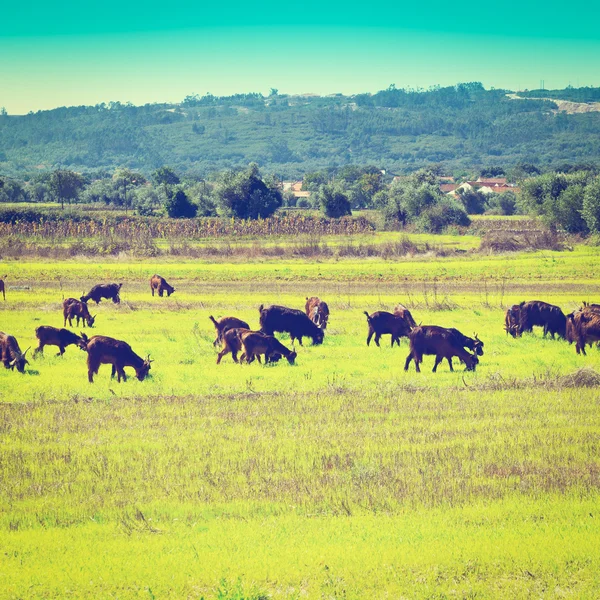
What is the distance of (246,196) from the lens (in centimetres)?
9006

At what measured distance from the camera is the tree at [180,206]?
94.3m

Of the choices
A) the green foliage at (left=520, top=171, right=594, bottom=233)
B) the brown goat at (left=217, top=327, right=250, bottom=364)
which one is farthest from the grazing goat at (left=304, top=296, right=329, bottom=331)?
the green foliage at (left=520, top=171, right=594, bottom=233)

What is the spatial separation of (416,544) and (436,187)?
85.0m

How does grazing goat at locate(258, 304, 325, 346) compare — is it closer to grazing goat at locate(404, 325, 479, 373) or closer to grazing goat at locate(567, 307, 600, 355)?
grazing goat at locate(404, 325, 479, 373)

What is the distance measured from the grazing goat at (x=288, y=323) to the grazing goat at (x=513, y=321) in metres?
6.77

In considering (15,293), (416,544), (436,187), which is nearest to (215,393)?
(416,544)

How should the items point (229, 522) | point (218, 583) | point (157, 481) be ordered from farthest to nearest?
point (157, 481) < point (229, 522) < point (218, 583)

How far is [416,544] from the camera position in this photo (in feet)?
36.2

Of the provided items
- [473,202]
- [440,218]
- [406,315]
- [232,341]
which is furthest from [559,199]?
[232,341]

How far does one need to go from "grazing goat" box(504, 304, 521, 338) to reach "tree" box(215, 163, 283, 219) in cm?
6344

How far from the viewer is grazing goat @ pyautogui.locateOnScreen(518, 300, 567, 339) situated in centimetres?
2725

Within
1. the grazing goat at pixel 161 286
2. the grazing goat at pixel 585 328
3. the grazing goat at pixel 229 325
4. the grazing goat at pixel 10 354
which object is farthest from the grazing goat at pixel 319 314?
the grazing goat at pixel 161 286

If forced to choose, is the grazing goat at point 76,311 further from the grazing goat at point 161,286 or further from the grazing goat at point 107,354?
the grazing goat at point 161,286

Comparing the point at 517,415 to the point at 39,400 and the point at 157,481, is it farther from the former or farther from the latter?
the point at 39,400
